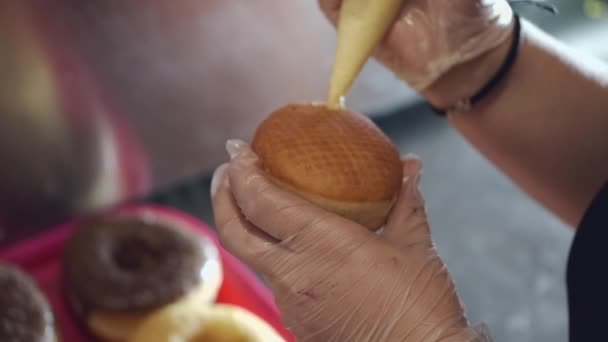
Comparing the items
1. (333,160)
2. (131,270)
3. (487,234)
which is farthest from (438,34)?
(487,234)

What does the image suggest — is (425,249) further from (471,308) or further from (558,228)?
(558,228)

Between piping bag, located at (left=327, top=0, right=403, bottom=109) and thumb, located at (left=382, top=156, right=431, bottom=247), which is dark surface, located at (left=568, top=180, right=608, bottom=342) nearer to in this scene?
thumb, located at (left=382, top=156, right=431, bottom=247)

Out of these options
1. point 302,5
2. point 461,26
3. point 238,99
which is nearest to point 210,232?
point 238,99

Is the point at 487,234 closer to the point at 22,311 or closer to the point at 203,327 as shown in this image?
the point at 203,327

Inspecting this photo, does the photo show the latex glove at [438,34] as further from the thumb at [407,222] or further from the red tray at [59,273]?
the red tray at [59,273]

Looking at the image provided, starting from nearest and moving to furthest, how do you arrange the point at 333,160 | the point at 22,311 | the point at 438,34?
the point at 333,160
the point at 438,34
the point at 22,311

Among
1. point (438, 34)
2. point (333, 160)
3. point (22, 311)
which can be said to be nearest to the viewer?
point (333, 160)

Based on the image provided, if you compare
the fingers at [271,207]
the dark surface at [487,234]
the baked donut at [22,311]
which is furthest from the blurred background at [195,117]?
the fingers at [271,207]

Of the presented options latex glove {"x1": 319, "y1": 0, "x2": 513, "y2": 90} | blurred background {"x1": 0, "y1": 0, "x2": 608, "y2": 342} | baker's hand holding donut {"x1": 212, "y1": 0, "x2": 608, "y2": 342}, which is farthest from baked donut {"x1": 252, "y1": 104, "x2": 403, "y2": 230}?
blurred background {"x1": 0, "y1": 0, "x2": 608, "y2": 342}
